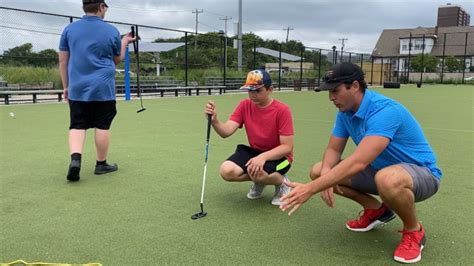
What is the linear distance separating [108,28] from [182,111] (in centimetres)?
683

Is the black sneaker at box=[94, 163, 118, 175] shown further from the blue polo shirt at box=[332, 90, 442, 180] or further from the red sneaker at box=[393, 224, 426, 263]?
the red sneaker at box=[393, 224, 426, 263]

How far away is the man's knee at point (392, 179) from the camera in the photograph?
2508 mm

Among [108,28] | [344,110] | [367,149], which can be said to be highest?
[108,28]

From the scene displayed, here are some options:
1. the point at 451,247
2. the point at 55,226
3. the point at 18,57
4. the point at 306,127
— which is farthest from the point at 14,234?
the point at 18,57

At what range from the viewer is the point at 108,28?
4.41 meters

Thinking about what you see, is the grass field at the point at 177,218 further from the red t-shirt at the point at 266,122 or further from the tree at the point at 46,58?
the tree at the point at 46,58

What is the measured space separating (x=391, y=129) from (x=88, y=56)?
9.81 ft

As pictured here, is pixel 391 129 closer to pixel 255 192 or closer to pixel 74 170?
pixel 255 192

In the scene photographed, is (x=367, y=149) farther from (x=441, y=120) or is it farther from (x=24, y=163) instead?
(x=441, y=120)

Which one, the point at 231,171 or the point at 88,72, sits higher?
the point at 88,72

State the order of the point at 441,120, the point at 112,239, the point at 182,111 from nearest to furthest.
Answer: the point at 112,239 → the point at 441,120 → the point at 182,111

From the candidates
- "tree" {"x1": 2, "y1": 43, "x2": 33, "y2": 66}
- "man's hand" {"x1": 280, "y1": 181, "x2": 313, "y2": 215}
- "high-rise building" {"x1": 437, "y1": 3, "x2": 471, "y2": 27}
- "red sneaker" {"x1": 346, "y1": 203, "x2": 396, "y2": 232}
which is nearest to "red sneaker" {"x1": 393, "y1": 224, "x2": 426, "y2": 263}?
"red sneaker" {"x1": 346, "y1": 203, "x2": 396, "y2": 232}

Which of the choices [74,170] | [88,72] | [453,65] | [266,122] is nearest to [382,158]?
[266,122]

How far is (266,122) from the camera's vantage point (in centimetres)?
357
